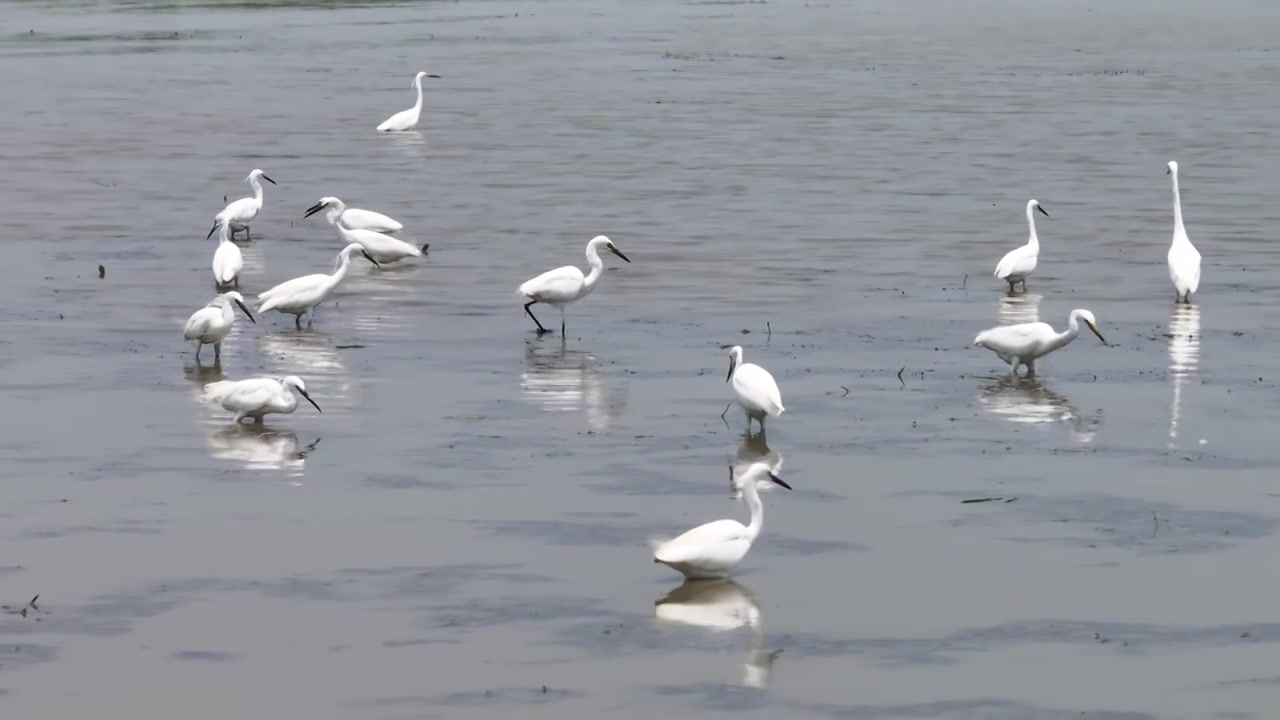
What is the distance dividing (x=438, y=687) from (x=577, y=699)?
2.40 feet

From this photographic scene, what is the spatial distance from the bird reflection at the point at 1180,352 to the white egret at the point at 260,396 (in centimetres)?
653

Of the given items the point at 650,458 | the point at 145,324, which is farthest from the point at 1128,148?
the point at 650,458

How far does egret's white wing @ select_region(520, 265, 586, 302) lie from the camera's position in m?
21.2

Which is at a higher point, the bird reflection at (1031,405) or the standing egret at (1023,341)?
the standing egret at (1023,341)

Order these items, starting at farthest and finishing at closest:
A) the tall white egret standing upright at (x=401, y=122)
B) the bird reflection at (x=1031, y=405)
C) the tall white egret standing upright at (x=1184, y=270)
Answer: the tall white egret standing upright at (x=401, y=122) → the tall white egret standing upright at (x=1184, y=270) → the bird reflection at (x=1031, y=405)

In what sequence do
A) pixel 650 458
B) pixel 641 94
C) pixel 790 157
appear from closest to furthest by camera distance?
pixel 650 458 → pixel 790 157 → pixel 641 94

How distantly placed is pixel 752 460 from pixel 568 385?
3256mm

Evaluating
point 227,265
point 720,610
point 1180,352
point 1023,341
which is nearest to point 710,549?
point 720,610

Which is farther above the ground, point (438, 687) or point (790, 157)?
point (790, 157)

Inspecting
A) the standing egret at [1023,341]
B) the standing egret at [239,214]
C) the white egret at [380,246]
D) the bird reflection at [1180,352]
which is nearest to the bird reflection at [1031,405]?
the standing egret at [1023,341]

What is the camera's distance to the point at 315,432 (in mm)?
17172

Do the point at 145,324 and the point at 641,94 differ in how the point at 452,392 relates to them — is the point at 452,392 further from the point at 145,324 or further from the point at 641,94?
the point at 641,94

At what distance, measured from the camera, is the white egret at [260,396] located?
1683 cm

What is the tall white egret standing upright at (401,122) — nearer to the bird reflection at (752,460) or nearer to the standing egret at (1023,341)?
the standing egret at (1023,341)
